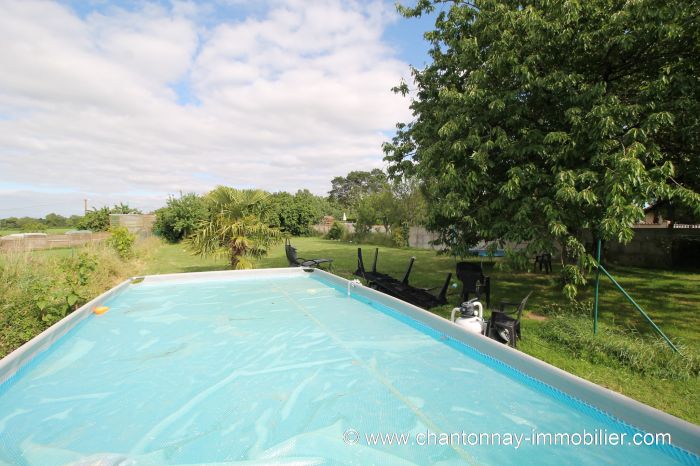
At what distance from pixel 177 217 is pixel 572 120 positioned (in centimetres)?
2549

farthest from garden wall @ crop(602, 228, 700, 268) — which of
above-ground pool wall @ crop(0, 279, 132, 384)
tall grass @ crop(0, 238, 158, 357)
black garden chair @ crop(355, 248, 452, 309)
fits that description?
tall grass @ crop(0, 238, 158, 357)

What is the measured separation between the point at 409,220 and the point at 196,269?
1470cm

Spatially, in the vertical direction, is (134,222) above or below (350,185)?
below

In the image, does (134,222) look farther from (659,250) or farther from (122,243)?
(659,250)

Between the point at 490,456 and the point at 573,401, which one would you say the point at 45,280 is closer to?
the point at 490,456

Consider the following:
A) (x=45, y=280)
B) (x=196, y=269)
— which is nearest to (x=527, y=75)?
(x=45, y=280)

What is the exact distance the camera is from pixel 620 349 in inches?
161

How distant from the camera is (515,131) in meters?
6.07

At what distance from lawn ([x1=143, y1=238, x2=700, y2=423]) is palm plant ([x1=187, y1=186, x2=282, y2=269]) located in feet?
9.52

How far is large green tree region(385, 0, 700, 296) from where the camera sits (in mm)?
4582

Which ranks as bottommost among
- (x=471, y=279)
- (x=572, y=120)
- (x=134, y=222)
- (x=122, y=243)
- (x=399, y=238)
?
(x=471, y=279)

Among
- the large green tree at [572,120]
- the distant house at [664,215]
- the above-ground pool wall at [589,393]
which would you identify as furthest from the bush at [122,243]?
the distant house at [664,215]

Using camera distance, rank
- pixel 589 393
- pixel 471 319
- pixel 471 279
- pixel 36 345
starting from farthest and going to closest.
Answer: pixel 471 279 → pixel 471 319 → pixel 36 345 → pixel 589 393

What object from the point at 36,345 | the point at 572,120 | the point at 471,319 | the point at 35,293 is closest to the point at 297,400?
the point at 471,319
